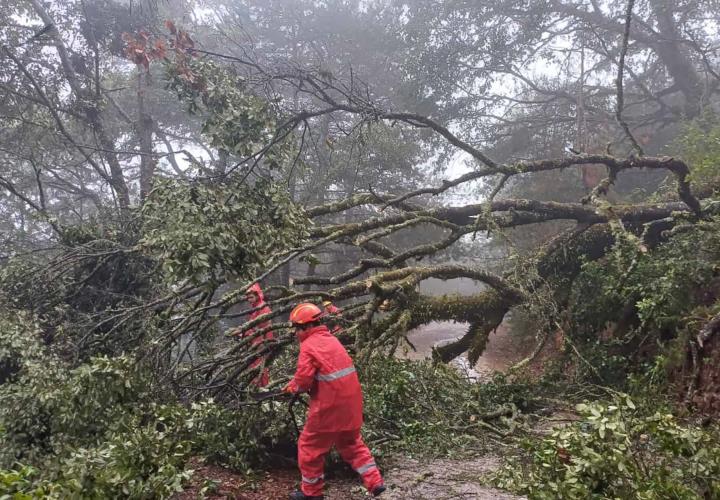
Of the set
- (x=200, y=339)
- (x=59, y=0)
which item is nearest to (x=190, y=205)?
(x=200, y=339)

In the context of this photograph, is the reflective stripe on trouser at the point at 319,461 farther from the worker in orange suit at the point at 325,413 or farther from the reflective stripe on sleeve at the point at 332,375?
the reflective stripe on sleeve at the point at 332,375

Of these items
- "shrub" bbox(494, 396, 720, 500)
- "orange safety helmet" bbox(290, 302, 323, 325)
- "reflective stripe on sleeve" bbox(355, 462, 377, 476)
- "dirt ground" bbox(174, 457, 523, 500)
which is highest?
"orange safety helmet" bbox(290, 302, 323, 325)

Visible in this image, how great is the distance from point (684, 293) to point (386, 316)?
3281 mm

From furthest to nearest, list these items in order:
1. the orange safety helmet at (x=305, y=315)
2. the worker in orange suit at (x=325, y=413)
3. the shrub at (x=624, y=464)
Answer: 1. the orange safety helmet at (x=305, y=315)
2. the worker in orange suit at (x=325, y=413)
3. the shrub at (x=624, y=464)

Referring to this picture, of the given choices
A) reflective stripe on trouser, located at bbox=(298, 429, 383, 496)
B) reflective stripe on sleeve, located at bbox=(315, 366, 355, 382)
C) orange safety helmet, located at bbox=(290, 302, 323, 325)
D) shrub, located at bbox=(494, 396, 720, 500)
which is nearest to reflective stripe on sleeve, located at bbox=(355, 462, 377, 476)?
reflective stripe on trouser, located at bbox=(298, 429, 383, 496)

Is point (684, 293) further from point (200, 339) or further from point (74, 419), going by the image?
point (74, 419)

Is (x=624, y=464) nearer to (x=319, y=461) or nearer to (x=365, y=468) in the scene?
(x=365, y=468)

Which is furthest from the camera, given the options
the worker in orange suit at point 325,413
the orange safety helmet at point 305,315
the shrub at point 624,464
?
the orange safety helmet at point 305,315

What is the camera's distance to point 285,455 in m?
4.46

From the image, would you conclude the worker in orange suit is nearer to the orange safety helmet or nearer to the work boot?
the work boot

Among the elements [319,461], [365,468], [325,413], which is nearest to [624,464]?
[365,468]

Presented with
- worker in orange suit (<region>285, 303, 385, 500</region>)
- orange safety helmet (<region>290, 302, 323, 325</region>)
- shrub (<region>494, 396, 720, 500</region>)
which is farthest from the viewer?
orange safety helmet (<region>290, 302, 323, 325</region>)

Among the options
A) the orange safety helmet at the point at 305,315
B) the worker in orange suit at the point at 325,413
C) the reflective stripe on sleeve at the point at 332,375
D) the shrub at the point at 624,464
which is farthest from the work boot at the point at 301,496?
the shrub at the point at 624,464

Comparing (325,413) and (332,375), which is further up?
(332,375)
